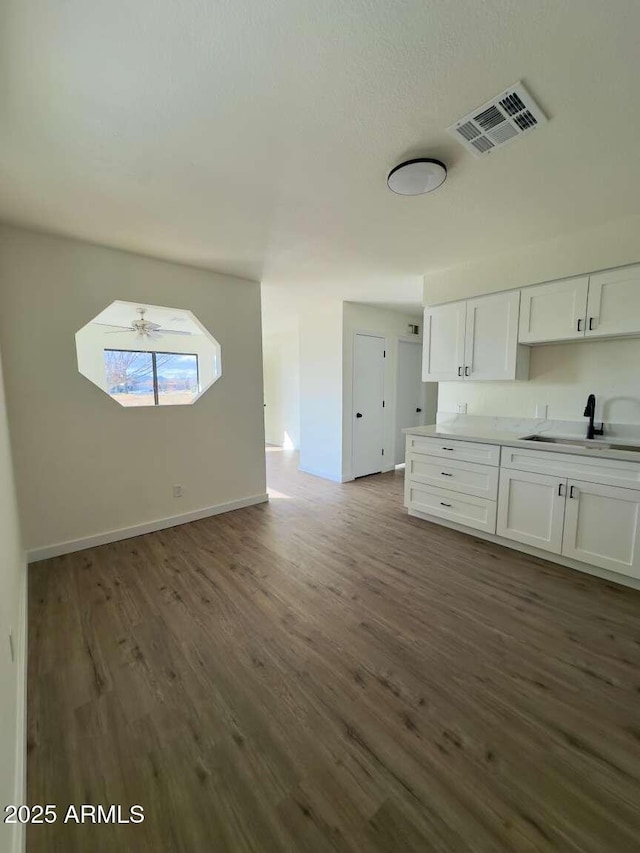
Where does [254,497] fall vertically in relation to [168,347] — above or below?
below

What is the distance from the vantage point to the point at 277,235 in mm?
2594

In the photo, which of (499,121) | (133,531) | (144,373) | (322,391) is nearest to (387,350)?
(322,391)

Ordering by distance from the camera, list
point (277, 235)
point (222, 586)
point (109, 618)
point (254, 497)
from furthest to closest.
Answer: point (254, 497), point (277, 235), point (222, 586), point (109, 618)

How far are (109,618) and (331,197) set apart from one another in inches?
Answer: 111

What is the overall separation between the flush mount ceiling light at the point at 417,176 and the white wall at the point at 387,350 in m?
2.72

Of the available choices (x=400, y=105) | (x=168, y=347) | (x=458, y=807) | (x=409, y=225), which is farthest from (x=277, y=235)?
(x=168, y=347)

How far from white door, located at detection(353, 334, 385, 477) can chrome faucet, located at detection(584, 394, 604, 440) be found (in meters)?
2.69

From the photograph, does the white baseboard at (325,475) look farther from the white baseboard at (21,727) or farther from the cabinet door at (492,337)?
the white baseboard at (21,727)

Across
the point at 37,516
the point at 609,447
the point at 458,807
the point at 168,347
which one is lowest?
the point at 458,807

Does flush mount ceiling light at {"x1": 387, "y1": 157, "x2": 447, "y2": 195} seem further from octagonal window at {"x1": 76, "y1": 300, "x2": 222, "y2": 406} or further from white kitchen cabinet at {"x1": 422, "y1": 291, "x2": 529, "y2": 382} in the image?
octagonal window at {"x1": 76, "y1": 300, "x2": 222, "y2": 406}

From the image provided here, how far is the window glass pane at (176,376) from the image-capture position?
278 inches

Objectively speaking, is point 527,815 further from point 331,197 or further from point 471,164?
point 331,197

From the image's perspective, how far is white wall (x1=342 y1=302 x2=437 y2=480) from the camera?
15.4ft

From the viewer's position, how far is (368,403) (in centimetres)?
504
